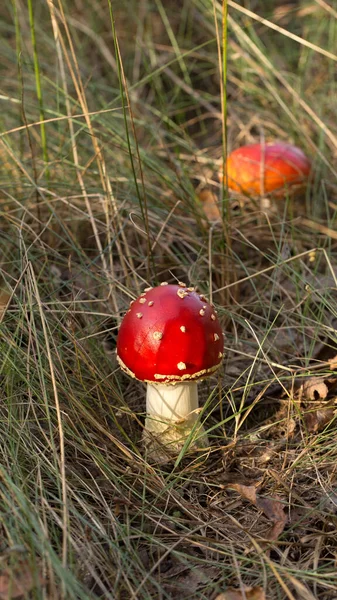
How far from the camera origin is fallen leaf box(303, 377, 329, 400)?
228 cm

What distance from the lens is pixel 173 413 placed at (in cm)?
215

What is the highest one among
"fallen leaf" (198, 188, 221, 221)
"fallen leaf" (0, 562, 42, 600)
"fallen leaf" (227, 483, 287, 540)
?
"fallen leaf" (198, 188, 221, 221)

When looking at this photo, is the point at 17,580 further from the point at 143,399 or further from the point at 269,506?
the point at 143,399

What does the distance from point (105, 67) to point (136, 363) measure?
9.91 ft

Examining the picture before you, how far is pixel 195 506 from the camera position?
1905 millimetres

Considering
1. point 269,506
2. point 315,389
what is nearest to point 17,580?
point 269,506

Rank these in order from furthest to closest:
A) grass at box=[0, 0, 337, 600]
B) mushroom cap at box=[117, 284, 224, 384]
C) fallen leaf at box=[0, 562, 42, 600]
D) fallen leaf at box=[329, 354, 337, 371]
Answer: fallen leaf at box=[329, 354, 337, 371] → mushroom cap at box=[117, 284, 224, 384] → grass at box=[0, 0, 337, 600] → fallen leaf at box=[0, 562, 42, 600]

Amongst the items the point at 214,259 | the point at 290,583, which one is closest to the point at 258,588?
the point at 290,583

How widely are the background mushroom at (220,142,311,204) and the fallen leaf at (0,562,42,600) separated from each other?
212 cm

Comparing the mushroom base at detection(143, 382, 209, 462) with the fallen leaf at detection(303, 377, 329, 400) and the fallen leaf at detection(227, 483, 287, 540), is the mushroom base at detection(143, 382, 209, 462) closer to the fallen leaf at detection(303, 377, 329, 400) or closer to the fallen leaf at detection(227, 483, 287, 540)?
the fallen leaf at detection(227, 483, 287, 540)

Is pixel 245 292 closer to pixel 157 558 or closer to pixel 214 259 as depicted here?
pixel 214 259

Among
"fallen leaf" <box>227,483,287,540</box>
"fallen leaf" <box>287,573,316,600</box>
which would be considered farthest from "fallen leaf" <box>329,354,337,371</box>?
"fallen leaf" <box>287,573,316,600</box>

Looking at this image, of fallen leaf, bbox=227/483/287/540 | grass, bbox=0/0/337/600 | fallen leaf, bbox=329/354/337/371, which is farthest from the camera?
fallen leaf, bbox=329/354/337/371

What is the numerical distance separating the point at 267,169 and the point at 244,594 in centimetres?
215
